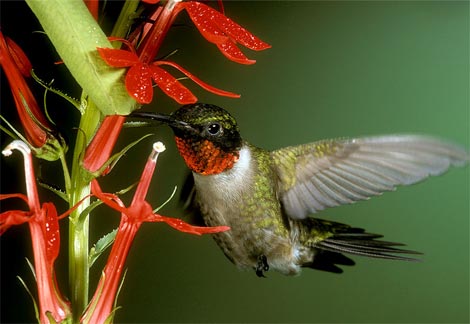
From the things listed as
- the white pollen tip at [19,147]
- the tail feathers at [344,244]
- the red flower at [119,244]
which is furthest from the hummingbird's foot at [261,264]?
the white pollen tip at [19,147]

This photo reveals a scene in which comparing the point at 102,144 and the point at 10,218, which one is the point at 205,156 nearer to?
the point at 102,144

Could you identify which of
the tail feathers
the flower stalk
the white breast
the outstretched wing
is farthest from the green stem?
the tail feathers

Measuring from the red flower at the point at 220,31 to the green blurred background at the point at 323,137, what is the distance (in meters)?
1.04

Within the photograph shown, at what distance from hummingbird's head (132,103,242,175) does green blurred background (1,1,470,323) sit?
2.47ft

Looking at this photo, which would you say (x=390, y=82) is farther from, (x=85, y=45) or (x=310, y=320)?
(x=85, y=45)

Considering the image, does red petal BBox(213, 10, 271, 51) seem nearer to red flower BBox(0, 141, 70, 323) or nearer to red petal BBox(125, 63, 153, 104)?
red petal BBox(125, 63, 153, 104)

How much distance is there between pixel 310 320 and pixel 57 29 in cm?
132

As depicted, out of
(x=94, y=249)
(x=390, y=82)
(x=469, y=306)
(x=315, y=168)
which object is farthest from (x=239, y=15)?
(x=94, y=249)

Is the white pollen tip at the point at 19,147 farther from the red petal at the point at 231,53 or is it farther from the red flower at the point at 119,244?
the red petal at the point at 231,53

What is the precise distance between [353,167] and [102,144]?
451 millimetres

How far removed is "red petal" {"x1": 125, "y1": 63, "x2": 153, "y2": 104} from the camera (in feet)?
2.05

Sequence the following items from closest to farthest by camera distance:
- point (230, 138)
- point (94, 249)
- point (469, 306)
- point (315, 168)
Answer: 1. point (94, 249)
2. point (230, 138)
3. point (315, 168)
4. point (469, 306)

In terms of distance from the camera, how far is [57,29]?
0.63m

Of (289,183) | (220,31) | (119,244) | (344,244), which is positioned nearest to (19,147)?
(119,244)
